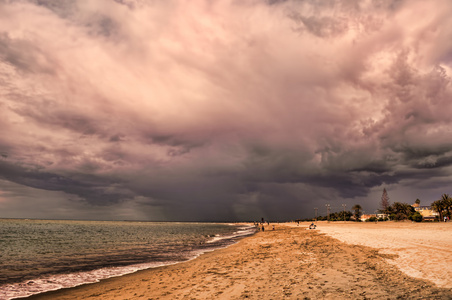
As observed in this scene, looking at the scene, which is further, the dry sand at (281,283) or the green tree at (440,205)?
the green tree at (440,205)

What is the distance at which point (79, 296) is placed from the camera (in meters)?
14.2

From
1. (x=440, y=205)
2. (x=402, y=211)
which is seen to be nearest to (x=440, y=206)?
(x=440, y=205)

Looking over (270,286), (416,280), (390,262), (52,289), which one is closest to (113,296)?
(52,289)

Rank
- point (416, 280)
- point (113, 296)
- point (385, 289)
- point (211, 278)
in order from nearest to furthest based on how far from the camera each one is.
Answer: point (385, 289) → point (416, 280) → point (113, 296) → point (211, 278)

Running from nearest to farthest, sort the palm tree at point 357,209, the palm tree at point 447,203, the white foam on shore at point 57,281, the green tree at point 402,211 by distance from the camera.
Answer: the white foam on shore at point 57,281 → the palm tree at point 447,203 → the green tree at point 402,211 → the palm tree at point 357,209

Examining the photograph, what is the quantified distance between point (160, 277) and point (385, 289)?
13.9 m

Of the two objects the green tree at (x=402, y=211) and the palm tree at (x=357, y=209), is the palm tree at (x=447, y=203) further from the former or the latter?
the palm tree at (x=357, y=209)

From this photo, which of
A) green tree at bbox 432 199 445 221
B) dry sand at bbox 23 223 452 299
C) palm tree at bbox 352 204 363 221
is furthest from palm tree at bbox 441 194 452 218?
A: dry sand at bbox 23 223 452 299

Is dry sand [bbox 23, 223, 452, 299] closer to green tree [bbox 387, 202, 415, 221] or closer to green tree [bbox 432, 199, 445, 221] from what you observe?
green tree [bbox 432, 199, 445, 221]

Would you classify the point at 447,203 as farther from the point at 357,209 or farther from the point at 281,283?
the point at 281,283

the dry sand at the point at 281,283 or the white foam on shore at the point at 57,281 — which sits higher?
the dry sand at the point at 281,283

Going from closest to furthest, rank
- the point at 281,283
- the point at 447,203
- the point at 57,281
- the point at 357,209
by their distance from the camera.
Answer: the point at 281,283 < the point at 57,281 < the point at 447,203 < the point at 357,209

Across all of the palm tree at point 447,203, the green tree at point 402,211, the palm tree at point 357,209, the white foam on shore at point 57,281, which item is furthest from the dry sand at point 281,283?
the palm tree at point 357,209

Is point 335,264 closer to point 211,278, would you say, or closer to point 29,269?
point 211,278
